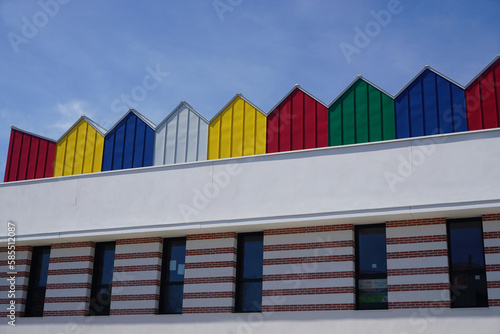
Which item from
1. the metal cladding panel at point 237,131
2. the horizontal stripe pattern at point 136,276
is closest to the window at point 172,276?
the horizontal stripe pattern at point 136,276

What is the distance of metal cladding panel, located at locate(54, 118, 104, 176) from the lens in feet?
74.2

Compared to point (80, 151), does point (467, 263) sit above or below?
below

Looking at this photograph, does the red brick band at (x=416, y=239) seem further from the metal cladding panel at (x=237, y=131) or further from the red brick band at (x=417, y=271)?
the metal cladding panel at (x=237, y=131)

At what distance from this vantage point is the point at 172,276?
1822 centimetres

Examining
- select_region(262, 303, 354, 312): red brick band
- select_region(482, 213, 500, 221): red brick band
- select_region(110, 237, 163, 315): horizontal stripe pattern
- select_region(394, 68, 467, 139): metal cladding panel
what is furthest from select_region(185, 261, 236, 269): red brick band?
select_region(482, 213, 500, 221): red brick band

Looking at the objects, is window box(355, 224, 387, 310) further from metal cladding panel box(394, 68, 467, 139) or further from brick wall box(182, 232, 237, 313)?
metal cladding panel box(394, 68, 467, 139)

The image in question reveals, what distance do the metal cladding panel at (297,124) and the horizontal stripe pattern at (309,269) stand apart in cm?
379

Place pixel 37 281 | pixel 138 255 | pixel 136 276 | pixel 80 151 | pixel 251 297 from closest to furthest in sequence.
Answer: pixel 251 297 → pixel 136 276 → pixel 138 255 → pixel 37 281 → pixel 80 151

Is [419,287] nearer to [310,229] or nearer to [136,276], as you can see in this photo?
[310,229]

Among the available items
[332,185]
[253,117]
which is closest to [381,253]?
[332,185]

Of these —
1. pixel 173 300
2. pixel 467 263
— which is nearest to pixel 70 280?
pixel 173 300

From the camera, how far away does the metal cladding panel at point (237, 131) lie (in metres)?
→ 20.5

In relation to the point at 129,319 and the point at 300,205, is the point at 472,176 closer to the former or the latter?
the point at 300,205

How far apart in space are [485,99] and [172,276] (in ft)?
33.6
